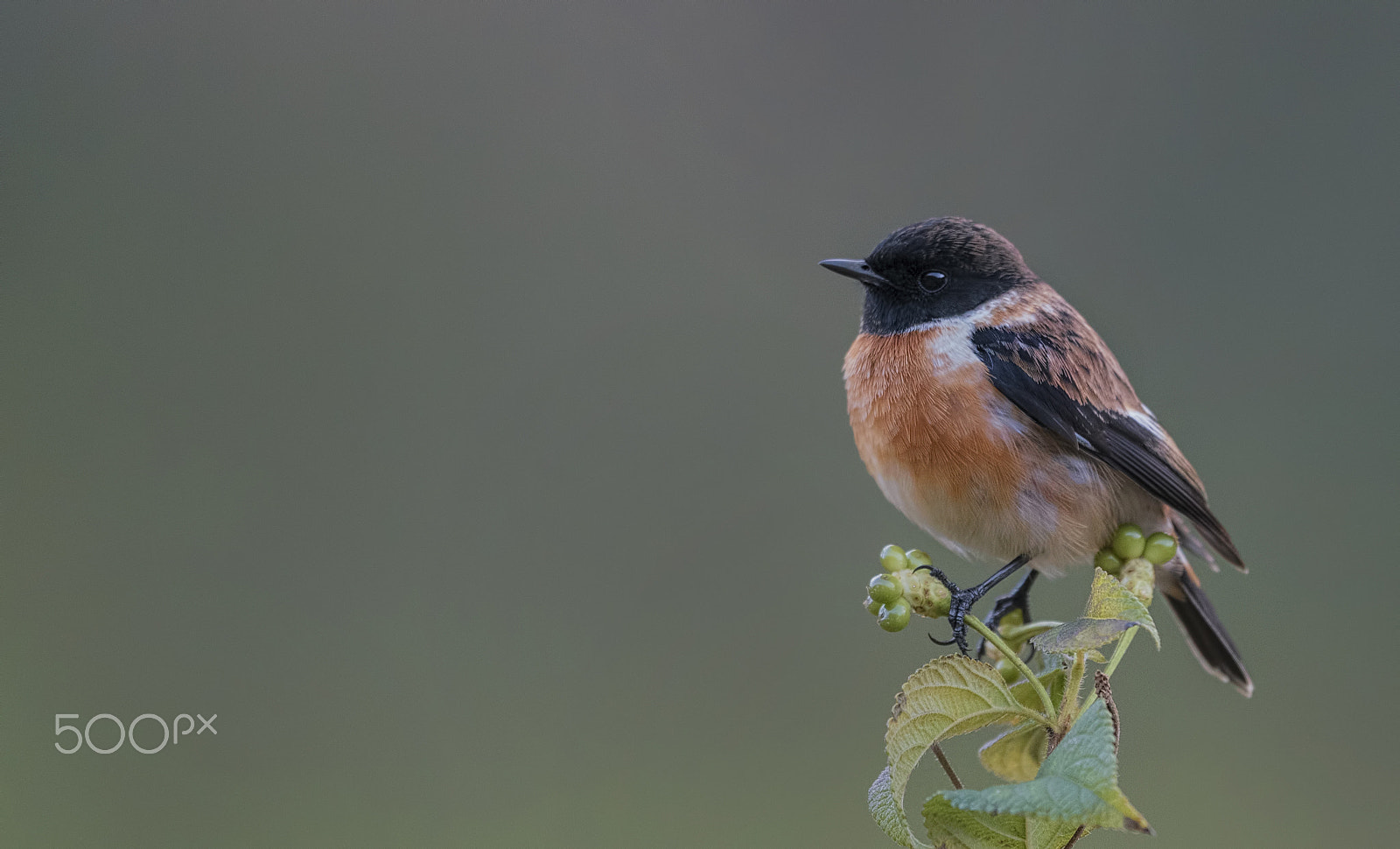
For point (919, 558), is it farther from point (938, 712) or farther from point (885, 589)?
point (938, 712)

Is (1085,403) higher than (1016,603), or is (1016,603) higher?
(1085,403)

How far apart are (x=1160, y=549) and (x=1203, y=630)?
884 millimetres

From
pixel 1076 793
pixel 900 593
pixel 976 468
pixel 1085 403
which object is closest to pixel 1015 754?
pixel 900 593

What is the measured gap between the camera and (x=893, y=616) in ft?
4.34

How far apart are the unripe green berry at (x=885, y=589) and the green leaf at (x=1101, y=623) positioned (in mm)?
170

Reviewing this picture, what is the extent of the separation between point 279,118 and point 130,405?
6.97 feet

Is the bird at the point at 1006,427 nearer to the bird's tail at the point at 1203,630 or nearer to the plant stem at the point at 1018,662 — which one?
the bird's tail at the point at 1203,630

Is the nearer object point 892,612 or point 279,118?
point 892,612

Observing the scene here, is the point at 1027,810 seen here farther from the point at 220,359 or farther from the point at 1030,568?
the point at 220,359

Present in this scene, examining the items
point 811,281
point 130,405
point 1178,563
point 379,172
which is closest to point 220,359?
point 130,405

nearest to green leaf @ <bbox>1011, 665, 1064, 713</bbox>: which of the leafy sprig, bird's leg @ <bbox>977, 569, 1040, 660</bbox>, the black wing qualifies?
the leafy sprig

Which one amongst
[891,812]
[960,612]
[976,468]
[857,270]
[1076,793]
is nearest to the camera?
[1076,793]

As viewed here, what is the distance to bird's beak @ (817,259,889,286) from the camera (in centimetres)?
237

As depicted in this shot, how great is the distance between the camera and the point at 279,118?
281 inches
